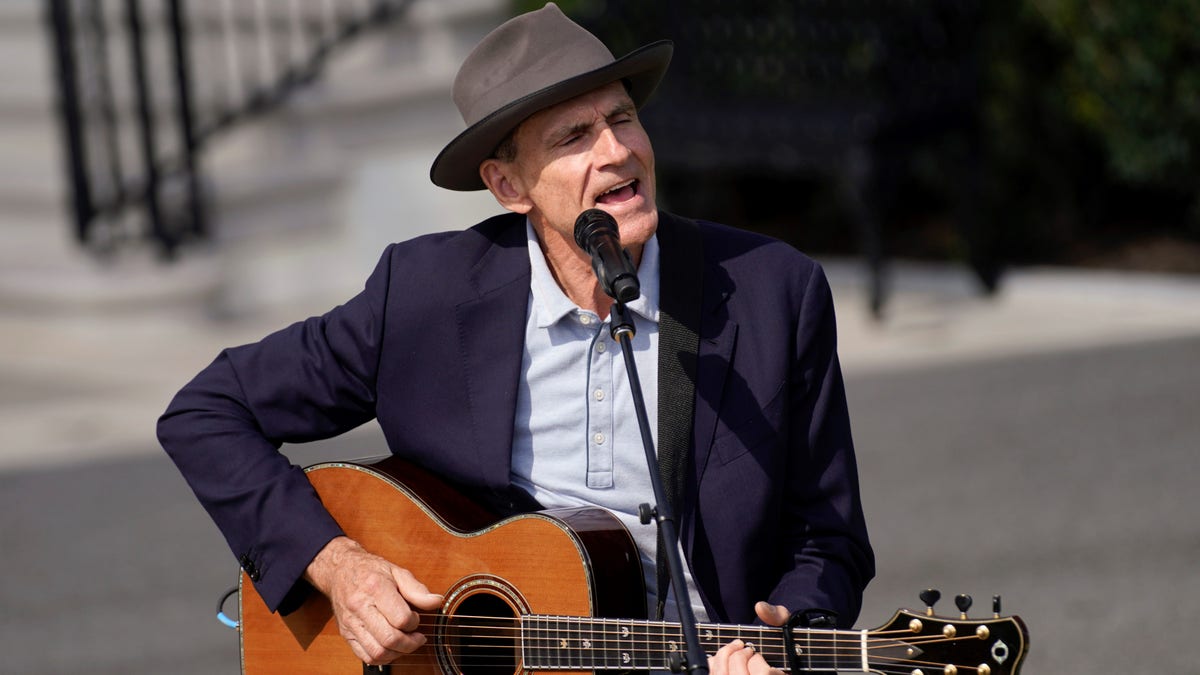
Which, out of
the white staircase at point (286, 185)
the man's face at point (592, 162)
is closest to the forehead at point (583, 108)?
the man's face at point (592, 162)

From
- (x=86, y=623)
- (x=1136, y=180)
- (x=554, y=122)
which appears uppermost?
(x=554, y=122)

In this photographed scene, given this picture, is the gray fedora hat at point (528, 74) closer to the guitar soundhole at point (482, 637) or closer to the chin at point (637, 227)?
the chin at point (637, 227)

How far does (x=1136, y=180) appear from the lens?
30.7ft

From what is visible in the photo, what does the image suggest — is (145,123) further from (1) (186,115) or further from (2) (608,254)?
(2) (608,254)

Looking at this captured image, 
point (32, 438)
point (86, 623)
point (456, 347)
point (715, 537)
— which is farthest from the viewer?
point (32, 438)

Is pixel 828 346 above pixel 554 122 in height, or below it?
below

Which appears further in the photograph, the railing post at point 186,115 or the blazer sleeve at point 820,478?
the railing post at point 186,115

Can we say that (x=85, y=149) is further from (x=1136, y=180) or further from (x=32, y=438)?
(x=1136, y=180)

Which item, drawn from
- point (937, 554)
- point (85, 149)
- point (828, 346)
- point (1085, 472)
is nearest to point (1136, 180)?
point (1085, 472)

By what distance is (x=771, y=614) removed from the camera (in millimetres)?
2859

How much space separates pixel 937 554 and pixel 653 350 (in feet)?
9.67

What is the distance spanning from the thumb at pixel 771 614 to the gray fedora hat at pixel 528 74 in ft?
3.19

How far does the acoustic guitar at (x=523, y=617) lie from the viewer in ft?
8.92

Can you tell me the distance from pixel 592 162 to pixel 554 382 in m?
0.45
